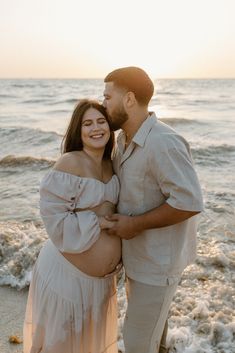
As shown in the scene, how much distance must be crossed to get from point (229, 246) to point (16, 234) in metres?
2.92

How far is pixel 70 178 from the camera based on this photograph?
2611mm

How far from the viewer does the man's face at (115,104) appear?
2.58 meters

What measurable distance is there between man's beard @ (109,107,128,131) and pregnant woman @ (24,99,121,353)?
0.07 metres

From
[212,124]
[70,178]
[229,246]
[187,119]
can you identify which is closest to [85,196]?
[70,178]

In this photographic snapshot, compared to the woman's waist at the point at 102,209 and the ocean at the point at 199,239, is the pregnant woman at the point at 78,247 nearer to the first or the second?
the woman's waist at the point at 102,209

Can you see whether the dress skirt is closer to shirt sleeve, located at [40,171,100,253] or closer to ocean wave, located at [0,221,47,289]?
shirt sleeve, located at [40,171,100,253]

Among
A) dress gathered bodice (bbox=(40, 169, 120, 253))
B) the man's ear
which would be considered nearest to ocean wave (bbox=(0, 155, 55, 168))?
dress gathered bodice (bbox=(40, 169, 120, 253))

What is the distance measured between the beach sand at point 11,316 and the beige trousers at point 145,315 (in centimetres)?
138

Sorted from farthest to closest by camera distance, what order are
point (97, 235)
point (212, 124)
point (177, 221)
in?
1. point (212, 124)
2. point (97, 235)
3. point (177, 221)

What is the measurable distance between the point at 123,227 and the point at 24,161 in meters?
9.43

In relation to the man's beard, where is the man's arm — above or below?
below

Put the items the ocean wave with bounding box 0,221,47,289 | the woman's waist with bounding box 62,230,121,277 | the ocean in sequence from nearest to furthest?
the woman's waist with bounding box 62,230,121,277, the ocean, the ocean wave with bounding box 0,221,47,289

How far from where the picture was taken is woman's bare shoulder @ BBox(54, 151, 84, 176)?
104 inches

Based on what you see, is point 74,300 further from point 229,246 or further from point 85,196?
point 229,246
